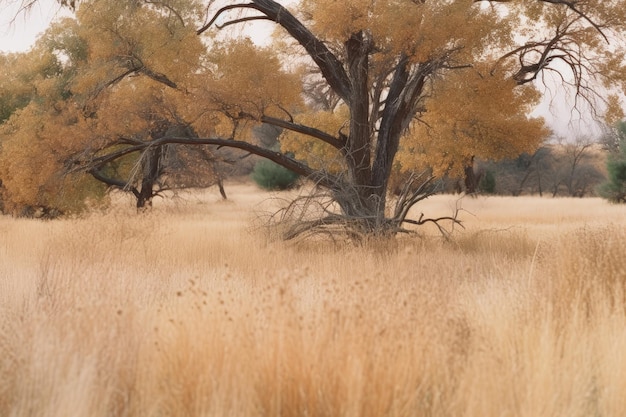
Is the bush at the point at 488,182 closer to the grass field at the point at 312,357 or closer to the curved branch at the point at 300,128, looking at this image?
the curved branch at the point at 300,128

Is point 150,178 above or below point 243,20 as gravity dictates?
below

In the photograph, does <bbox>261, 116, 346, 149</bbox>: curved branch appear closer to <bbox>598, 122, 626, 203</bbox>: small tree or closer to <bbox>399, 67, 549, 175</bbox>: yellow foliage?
<bbox>399, 67, 549, 175</bbox>: yellow foliage

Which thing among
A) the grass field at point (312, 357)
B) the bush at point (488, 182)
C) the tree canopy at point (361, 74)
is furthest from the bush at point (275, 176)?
the grass field at point (312, 357)

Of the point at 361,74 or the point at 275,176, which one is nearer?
the point at 361,74

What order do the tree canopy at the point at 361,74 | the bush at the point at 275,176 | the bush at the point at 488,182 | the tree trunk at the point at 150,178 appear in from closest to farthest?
the tree canopy at the point at 361,74 → the tree trunk at the point at 150,178 → the bush at the point at 275,176 → the bush at the point at 488,182

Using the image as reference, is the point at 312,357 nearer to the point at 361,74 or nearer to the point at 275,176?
the point at 361,74

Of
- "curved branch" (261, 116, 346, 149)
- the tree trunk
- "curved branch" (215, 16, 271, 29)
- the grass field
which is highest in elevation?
"curved branch" (215, 16, 271, 29)

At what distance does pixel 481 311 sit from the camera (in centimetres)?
571

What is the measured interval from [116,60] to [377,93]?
5.37 metres

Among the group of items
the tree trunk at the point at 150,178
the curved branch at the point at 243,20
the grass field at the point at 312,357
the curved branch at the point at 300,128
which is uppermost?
the curved branch at the point at 243,20

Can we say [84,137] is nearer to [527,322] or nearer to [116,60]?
[116,60]

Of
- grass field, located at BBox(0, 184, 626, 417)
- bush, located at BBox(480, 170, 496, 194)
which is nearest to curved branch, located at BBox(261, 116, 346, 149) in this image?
grass field, located at BBox(0, 184, 626, 417)

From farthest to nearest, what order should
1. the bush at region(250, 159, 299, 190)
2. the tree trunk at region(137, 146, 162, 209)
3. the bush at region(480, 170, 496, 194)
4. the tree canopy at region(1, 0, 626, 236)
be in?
the bush at region(480, 170, 496, 194) → the bush at region(250, 159, 299, 190) → the tree trunk at region(137, 146, 162, 209) → the tree canopy at region(1, 0, 626, 236)

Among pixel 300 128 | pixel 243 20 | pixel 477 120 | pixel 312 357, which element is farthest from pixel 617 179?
pixel 312 357
